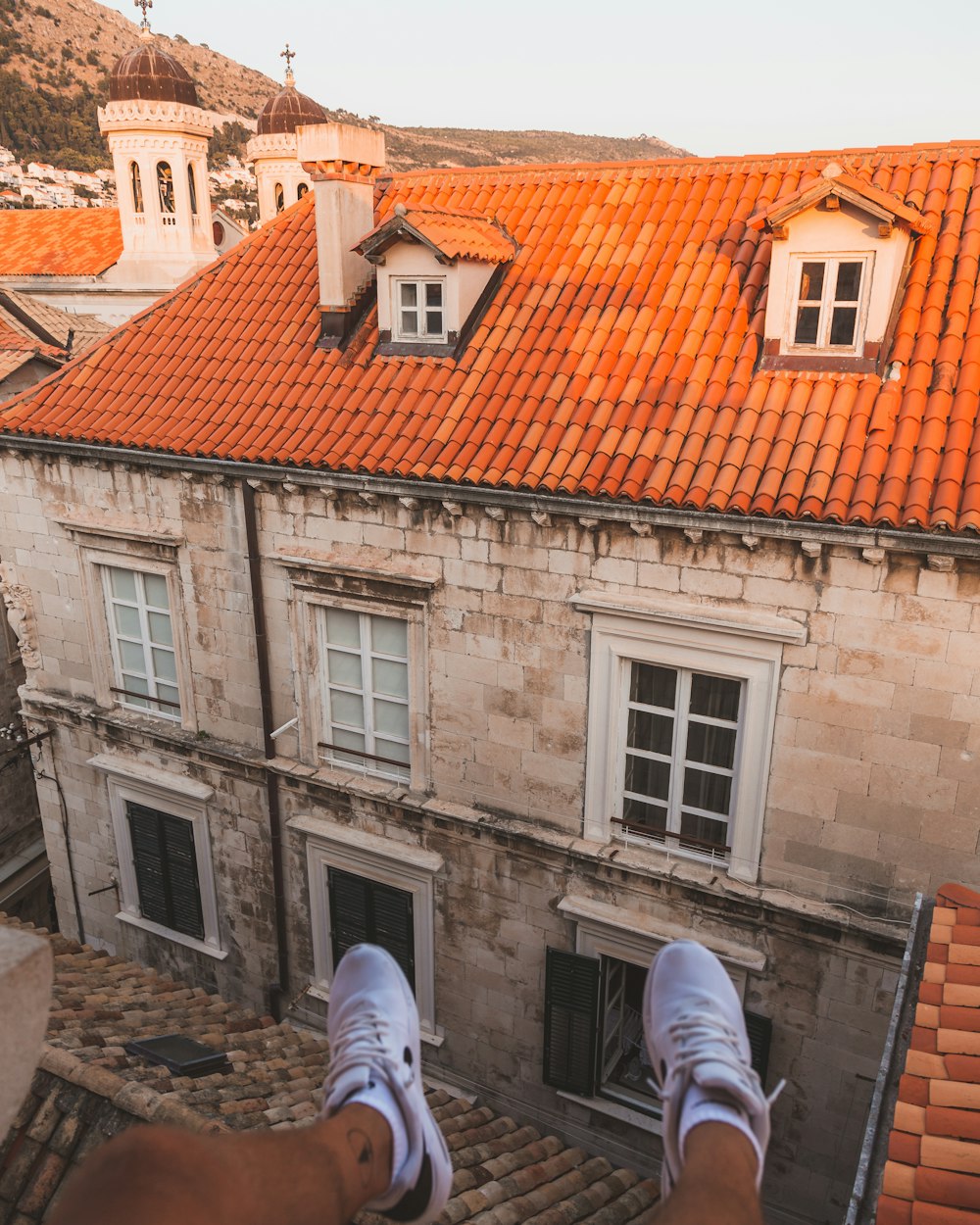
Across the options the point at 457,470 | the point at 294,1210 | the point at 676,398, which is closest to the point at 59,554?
the point at 457,470

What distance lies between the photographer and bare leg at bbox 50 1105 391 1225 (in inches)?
76.8

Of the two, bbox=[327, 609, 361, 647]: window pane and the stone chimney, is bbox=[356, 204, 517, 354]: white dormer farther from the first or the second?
bbox=[327, 609, 361, 647]: window pane

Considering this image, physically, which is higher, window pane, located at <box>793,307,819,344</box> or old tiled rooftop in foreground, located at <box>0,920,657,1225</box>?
window pane, located at <box>793,307,819,344</box>

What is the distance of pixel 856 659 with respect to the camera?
6770 mm

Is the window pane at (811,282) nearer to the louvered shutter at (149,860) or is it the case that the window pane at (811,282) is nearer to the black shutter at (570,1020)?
the black shutter at (570,1020)

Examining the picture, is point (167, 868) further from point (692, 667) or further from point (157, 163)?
point (157, 163)

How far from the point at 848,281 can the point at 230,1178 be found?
7.53m

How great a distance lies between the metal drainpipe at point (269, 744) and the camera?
30.1ft

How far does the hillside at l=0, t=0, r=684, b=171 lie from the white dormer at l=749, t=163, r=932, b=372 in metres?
57.2

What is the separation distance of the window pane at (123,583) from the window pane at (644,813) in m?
6.18

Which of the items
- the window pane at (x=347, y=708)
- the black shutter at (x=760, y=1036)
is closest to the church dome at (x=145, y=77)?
the window pane at (x=347, y=708)

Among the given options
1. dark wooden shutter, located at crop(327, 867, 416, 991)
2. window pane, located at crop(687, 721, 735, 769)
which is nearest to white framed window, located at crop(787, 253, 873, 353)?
window pane, located at crop(687, 721, 735, 769)

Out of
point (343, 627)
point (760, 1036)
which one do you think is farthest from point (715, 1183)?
point (343, 627)

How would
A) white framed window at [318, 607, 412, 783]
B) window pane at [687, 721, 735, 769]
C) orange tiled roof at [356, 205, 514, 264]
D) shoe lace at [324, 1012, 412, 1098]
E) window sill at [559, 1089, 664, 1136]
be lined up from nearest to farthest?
shoe lace at [324, 1012, 412, 1098] → window pane at [687, 721, 735, 769] → orange tiled roof at [356, 205, 514, 264] → window sill at [559, 1089, 664, 1136] → white framed window at [318, 607, 412, 783]
